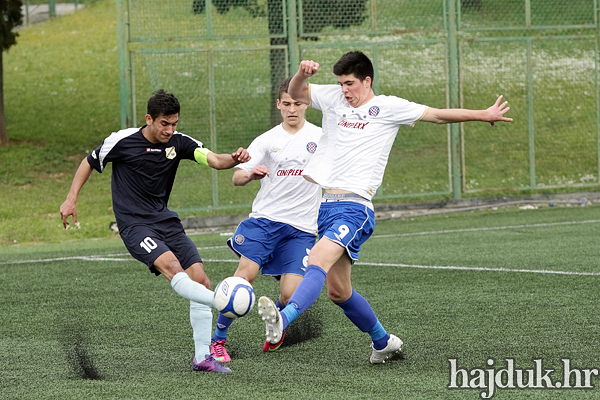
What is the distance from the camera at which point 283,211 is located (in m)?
6.24

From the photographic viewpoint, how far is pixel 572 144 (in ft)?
54.1

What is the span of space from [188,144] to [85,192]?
13330 millimetres

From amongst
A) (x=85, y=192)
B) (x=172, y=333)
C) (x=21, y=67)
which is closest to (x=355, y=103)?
(x=172, y=333)

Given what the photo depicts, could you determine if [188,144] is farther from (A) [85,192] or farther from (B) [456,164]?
(A) [85,192]

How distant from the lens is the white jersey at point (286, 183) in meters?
6.25

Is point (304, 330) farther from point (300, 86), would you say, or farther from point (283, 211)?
point (300, 86)

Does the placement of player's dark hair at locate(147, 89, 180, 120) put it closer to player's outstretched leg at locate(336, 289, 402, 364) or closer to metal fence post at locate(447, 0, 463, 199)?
player's outstretched leg at locate(336, 289, 402, 364)

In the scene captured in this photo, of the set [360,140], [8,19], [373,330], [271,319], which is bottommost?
[373,330]

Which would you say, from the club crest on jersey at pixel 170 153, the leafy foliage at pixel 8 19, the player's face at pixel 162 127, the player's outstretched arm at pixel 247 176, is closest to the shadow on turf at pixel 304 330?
the player's outstretched arm at pixel 247 176

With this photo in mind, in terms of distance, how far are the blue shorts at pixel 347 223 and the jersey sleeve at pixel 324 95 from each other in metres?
0.68

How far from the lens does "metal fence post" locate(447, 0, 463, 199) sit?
49.6 feet

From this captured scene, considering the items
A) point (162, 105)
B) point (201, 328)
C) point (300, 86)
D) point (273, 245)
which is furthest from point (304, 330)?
point (162, 105)

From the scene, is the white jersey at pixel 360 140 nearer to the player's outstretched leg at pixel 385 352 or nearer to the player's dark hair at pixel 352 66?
the player's dark hair at pixel 352 66

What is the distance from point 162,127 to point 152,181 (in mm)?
388
